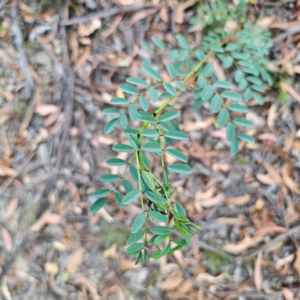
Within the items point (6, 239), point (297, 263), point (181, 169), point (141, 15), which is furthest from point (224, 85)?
point (6, 239)

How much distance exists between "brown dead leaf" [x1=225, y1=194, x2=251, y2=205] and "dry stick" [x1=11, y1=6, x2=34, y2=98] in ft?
3.48

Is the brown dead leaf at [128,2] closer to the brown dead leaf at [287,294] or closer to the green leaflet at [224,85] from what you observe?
the green leaflet at [224,85]

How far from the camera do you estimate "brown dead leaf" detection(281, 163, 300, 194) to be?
145 centimetres

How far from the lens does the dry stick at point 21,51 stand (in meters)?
1.58

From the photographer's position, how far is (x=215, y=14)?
1.34 m

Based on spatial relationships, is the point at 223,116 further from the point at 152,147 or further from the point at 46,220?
the point at 46,220

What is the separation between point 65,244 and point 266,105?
3.67 feet

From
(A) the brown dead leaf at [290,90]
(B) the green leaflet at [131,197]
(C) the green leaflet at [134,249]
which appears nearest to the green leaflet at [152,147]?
(B) the green leaflet at [131,197]

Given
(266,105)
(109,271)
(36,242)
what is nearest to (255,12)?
(266,105)

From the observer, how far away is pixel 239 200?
1481 millimetres

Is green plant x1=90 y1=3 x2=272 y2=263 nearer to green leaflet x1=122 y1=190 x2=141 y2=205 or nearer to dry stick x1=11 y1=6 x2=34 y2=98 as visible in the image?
green leaflet x1=122 y1=190 x2=141 y2=205

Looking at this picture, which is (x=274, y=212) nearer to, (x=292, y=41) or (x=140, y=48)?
(x=292, y=41)

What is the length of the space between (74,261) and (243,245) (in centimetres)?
76

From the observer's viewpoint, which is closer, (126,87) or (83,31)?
(126,87)
